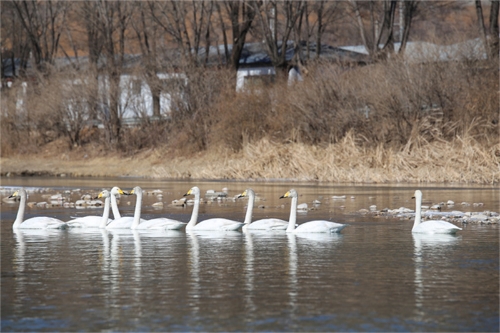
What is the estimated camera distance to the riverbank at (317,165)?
31.3 m

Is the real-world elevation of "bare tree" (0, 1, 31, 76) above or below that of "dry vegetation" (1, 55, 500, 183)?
above

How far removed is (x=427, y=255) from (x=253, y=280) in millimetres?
3251

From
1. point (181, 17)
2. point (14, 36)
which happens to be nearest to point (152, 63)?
point (181, 17)

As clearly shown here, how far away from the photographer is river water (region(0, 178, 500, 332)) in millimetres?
8742

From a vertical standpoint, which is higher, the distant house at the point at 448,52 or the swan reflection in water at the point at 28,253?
the distant house at the point at 448,52

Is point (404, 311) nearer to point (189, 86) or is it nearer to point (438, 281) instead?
point (438, 281)

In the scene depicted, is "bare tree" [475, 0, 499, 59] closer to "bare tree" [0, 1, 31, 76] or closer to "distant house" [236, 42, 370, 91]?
"distant house" [236, 42, 370, 91]

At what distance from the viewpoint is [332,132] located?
122 feet

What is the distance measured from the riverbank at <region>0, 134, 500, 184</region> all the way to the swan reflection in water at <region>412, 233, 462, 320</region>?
15.6m

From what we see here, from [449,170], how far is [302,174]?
19.0ft

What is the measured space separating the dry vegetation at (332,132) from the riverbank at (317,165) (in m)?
0.04

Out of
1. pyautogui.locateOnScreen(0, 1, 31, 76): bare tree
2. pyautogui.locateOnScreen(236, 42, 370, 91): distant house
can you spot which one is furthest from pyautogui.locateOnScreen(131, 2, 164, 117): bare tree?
pyautogui.locateOnScreen(0, 1, 31, 76): bare tree

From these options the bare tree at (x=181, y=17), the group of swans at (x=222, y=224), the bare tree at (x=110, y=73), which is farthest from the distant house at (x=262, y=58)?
the group of swans at (x=222, y=224)

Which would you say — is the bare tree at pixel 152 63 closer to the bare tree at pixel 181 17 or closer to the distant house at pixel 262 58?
the bare tree at pixel 181 17
